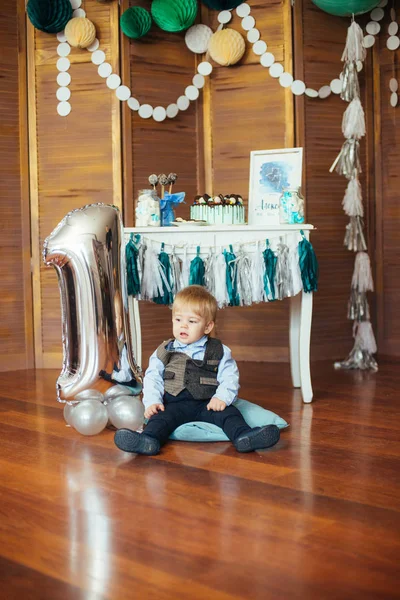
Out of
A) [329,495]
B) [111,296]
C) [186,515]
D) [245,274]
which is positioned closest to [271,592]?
[186,515]

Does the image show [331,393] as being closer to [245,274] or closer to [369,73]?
[245,274]

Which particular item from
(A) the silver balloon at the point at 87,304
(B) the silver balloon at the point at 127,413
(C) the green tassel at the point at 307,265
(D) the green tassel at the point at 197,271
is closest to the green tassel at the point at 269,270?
(C) the green tassel at the point at 307,265

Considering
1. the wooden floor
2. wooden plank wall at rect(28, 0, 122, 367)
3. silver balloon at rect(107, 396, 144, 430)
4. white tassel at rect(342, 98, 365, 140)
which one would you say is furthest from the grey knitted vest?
white tassel at rect(342, 98, 365, 140)

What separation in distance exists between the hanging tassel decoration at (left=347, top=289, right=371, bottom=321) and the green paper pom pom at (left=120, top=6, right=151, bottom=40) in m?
1.94

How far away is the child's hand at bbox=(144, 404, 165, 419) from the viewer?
2.95 m

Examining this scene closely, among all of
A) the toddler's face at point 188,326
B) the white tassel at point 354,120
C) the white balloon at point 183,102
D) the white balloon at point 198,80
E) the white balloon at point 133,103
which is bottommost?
the toddler's face at point 188,326

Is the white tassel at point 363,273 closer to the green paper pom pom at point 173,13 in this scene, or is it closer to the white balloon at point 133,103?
the white balloon at point 133,103

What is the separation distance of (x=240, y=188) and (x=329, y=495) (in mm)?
2933

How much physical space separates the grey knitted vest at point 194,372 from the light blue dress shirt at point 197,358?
0.02 meters

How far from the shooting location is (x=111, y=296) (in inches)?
126

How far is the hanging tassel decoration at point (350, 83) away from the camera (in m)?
4.63

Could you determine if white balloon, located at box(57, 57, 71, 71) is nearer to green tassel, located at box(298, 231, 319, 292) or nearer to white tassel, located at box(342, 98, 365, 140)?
white tassel, located at box(342, 98, 365, 140)

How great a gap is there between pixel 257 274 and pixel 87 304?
0.85 m

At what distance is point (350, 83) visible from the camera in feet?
15.2
